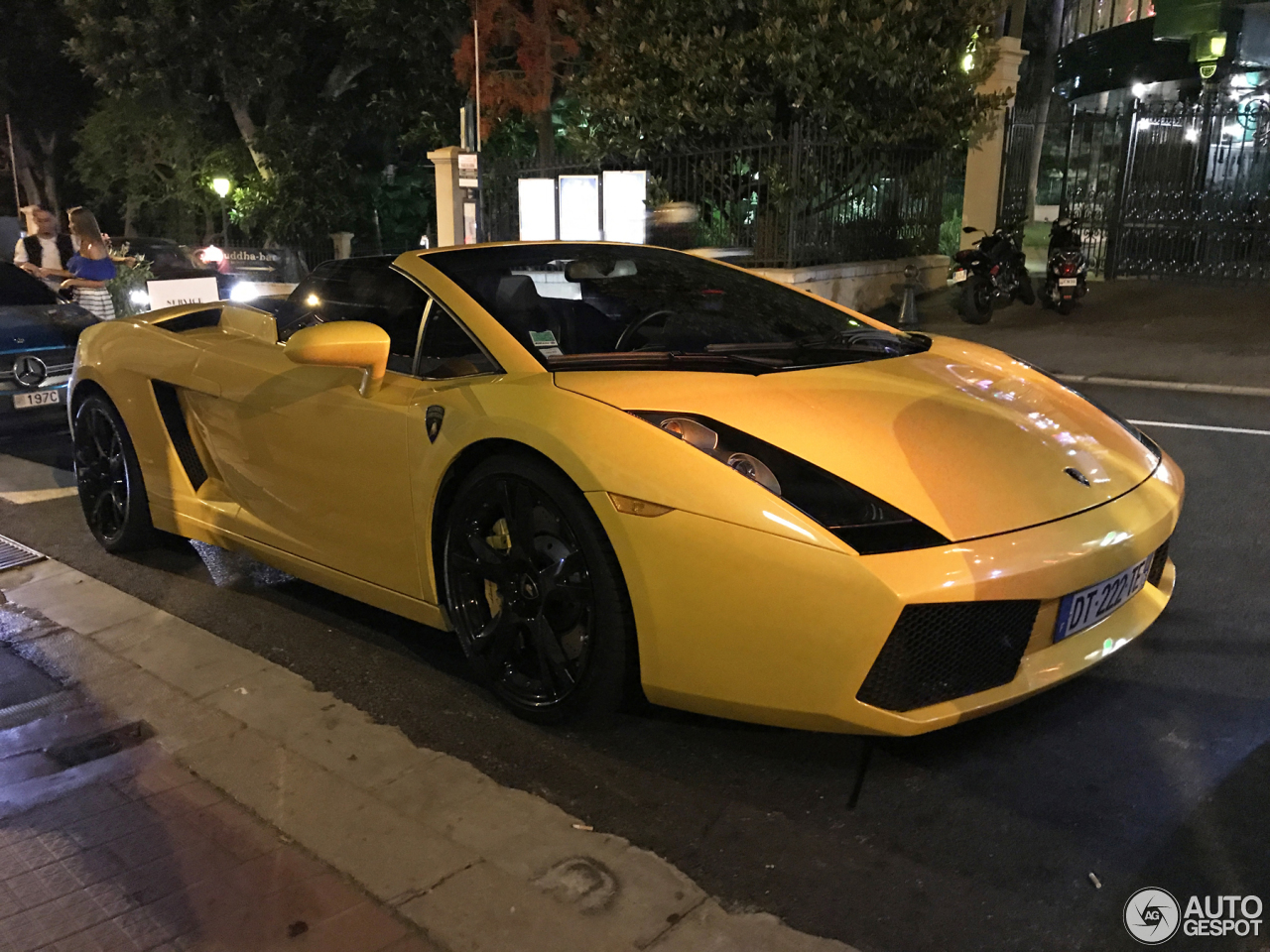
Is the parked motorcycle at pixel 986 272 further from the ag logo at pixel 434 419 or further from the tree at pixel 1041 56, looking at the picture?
the ag logo at pixel 434 419

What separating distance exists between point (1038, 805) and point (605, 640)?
1169 mm

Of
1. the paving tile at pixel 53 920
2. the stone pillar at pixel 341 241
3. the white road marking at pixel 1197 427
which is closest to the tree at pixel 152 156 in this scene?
the stone pillar at pixel 341 241

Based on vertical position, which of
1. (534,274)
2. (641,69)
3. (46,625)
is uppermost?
(641,69)

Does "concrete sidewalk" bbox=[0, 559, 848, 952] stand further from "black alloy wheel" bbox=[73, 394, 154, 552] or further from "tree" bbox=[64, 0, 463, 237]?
"tree" bbox=[64, 0, 463, 237]

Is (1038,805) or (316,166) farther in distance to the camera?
(316,166)

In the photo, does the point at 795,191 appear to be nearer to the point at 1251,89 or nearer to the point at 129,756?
the point at 1251,89

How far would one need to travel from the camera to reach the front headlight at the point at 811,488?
2.51 metres

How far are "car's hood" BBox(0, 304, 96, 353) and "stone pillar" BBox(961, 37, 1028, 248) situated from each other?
40.0 ft

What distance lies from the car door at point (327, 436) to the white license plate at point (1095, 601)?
191cm

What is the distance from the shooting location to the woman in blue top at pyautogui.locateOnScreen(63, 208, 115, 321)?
28.2 ft

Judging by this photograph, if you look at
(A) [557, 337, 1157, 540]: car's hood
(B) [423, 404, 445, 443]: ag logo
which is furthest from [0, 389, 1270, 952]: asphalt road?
(B) [423, 404, 445, 443]: ag logo

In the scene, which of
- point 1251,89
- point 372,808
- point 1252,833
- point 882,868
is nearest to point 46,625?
point 372,808

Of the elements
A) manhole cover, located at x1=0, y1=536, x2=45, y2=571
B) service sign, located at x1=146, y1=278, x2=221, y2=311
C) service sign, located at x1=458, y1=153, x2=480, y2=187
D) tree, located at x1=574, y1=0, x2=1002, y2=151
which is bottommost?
manhole cover, located at x1=0, y1=536, x2=45, y2=571

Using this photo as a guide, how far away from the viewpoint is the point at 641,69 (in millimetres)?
13633
